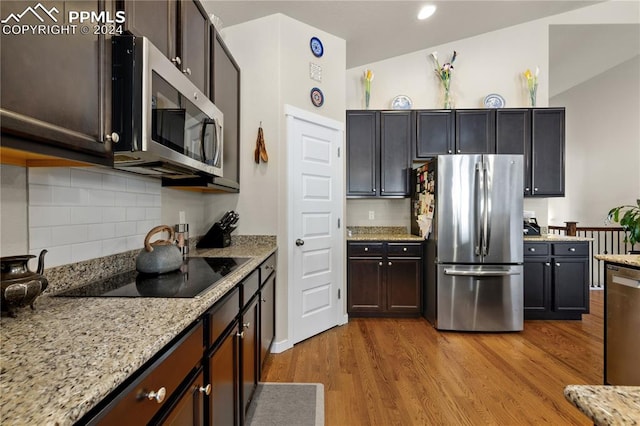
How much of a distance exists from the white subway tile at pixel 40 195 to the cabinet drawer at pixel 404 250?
9.69 ft

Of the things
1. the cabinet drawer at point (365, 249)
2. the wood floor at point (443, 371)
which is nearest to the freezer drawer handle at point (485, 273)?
the wood floor at point (443, 371)

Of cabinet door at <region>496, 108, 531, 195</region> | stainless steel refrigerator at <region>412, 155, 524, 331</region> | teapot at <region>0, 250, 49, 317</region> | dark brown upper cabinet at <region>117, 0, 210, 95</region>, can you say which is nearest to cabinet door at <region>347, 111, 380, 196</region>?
stainless steel refrigerator at <region>412, 155, 524, 331</region>

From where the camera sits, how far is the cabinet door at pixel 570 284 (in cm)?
334

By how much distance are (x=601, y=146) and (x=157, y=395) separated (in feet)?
26.5

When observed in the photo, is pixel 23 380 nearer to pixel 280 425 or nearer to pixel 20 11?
pixel 20 11

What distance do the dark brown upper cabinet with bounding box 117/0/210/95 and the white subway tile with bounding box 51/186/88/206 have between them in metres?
0.68

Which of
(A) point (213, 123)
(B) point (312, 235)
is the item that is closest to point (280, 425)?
(B) point (312, 235)

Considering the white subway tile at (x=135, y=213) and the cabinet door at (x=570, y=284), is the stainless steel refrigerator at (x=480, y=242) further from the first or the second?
the white subway tile at (x=135, y=213)

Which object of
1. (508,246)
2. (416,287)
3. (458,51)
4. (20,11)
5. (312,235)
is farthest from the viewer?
(458,51)

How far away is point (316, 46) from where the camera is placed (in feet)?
9.77

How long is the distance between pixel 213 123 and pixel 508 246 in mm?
3000

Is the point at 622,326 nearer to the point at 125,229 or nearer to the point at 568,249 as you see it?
the point at 568,249

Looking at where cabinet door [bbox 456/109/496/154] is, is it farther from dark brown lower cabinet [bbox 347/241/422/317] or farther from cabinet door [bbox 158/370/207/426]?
cabinet door [bbox 158/370/207/426]

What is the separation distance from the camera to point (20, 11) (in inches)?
29.7
